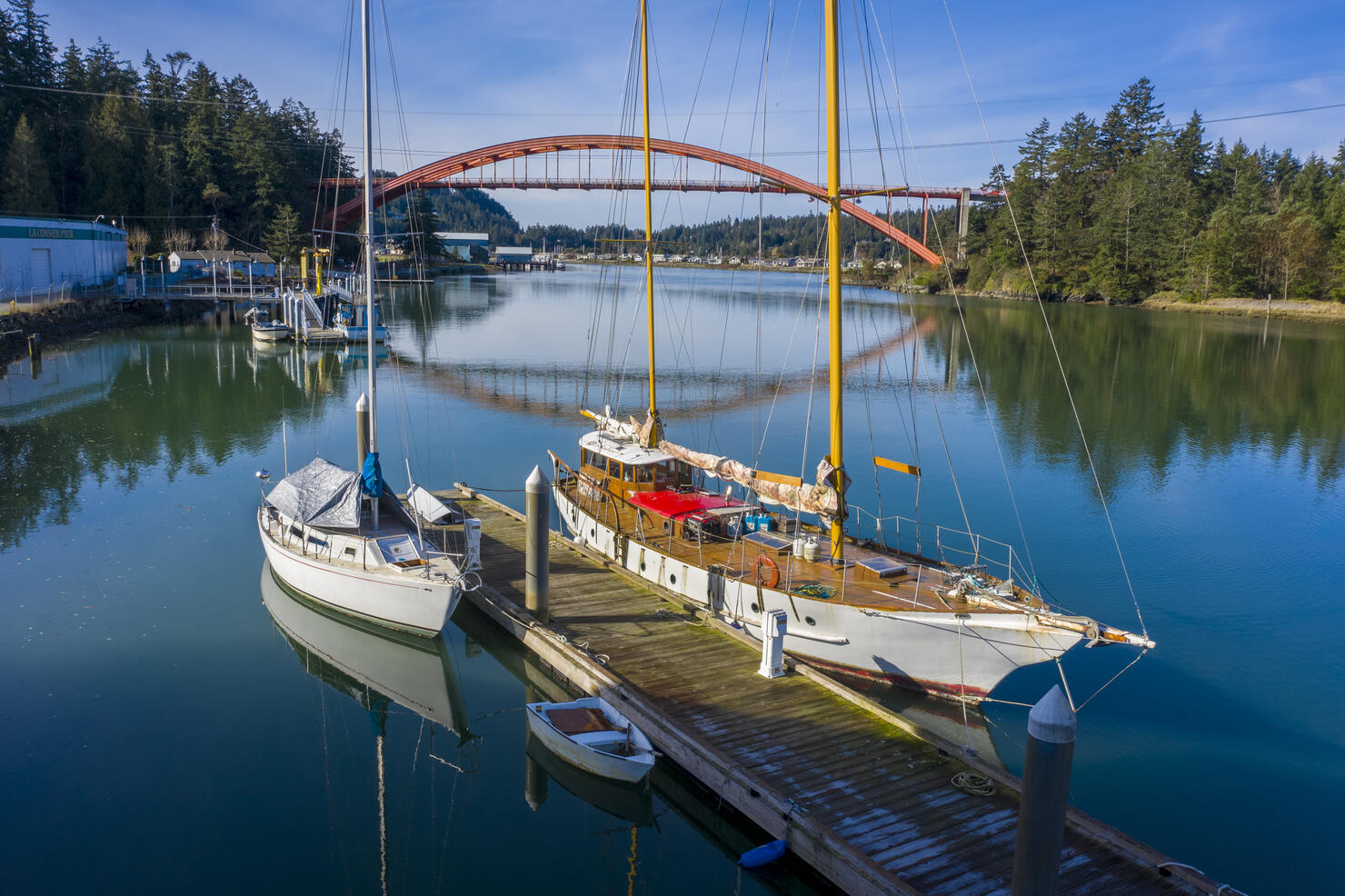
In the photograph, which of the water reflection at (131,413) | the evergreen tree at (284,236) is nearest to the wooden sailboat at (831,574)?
the water reflection at (131,413)

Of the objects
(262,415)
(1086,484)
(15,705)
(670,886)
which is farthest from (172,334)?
(670,886)

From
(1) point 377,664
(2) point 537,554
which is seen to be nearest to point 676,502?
(2) point 537,554

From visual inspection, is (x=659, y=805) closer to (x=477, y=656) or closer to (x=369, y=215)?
(x=477, y=656)

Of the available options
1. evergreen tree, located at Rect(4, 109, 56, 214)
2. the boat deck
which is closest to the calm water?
the boat deck

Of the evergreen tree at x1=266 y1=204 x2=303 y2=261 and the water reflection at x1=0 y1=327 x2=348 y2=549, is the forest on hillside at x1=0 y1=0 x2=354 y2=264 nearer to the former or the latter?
the evergreen tree at x1=266 y1=204 x2=303 y2=261

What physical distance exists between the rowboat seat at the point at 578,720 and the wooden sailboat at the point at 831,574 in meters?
3.72

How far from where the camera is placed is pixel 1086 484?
89.7 ft

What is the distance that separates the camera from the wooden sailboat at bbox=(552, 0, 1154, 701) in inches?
508

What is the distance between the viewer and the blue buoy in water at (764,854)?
976cm

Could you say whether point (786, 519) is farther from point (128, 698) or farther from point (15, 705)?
point (15, 705)

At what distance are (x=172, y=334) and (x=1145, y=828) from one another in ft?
214

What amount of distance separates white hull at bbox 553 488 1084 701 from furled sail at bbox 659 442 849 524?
5.68 ft

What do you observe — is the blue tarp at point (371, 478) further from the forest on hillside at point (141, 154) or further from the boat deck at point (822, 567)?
the forest on hillside at point (141, 154)

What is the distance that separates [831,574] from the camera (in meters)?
14.8
